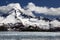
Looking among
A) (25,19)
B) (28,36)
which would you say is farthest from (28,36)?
(25,19)

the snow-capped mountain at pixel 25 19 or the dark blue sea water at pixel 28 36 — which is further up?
the snow-capped mountain at pixel 25 19

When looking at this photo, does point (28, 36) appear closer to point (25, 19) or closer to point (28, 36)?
point (28, 36)

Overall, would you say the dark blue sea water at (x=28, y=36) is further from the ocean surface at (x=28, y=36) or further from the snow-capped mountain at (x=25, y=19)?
the snow-capped mountain at (x=25, y=19)

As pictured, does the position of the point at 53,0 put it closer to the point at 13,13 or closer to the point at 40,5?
the point at 40,5

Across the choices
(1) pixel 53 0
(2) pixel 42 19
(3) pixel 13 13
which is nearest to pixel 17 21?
(3) pixel 13 13

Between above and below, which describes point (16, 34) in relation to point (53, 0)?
below

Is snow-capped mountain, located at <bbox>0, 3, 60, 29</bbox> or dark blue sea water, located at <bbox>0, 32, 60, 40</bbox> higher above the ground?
snow-capped mountain, located at <bbox>0, 3, 60, 29</bbox>

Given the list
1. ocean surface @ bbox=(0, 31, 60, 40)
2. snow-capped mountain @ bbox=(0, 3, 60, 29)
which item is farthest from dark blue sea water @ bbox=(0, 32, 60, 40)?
snow-capped mountain @ bbox=(0, 3, 60, 29)

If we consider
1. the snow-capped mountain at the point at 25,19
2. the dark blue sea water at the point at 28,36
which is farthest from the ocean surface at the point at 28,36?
the snow-capped mountain at the point at 25,19

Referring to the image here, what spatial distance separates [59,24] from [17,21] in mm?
710

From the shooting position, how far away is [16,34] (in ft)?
12.8

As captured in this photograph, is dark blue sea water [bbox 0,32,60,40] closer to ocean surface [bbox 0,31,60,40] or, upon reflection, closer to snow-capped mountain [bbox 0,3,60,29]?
ocean surface [bbox 0,31,60,40]

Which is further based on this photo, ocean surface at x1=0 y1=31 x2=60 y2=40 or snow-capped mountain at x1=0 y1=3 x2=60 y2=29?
snow-capped mountain at x1=0 y1=3 x2=60 y2=29

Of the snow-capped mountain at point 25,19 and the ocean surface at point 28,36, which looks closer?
the ocean surface at point 28,36
